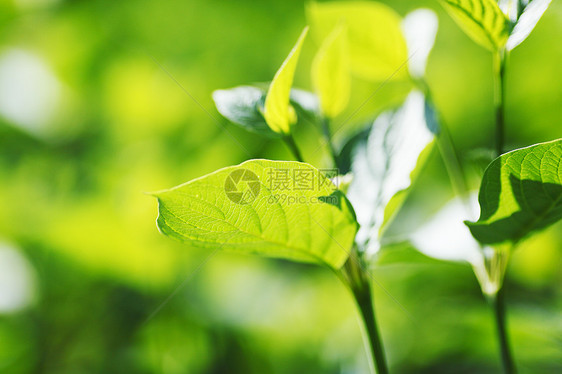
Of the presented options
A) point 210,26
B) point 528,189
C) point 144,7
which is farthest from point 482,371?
point 144,7

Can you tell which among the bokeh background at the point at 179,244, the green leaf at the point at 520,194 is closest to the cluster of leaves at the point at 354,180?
the green leaf at the point at 520,194

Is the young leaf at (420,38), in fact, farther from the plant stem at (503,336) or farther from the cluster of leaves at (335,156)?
the plant stem at (503,336)

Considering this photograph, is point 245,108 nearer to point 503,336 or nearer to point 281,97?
point 281,97

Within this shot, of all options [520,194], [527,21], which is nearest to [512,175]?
[520,194]

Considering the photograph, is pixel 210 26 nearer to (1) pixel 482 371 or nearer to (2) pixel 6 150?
(2) pixel 6 150

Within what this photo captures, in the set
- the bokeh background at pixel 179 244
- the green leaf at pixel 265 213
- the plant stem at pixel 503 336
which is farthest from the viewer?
the bokeh background at pixel 179 244

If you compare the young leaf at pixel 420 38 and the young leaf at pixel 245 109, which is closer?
the young leaf at pixel 245 109
